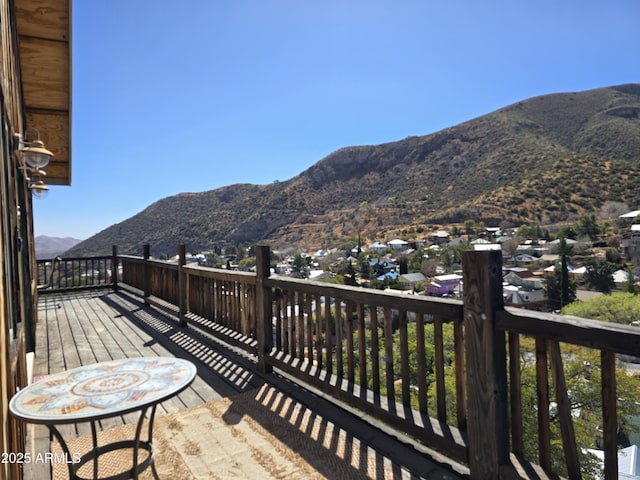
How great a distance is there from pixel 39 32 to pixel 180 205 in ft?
241

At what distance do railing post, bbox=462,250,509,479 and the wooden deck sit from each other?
295 mm

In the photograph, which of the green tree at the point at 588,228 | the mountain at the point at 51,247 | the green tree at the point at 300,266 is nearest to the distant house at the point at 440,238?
the green tree at the point at 588,228

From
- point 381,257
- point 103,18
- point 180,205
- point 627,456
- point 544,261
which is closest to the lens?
point 103,18

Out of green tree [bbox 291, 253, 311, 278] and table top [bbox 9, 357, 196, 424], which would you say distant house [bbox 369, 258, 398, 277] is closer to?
green tree [bbox 291, 253, 311, 278]

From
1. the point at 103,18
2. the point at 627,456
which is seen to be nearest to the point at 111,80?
the point at 103,18

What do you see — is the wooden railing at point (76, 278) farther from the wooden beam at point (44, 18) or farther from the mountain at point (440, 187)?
the mountain at point (440, 187)

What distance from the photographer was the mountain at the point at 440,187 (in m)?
46.6

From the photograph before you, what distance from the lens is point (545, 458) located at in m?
1.62

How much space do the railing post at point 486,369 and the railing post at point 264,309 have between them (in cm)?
209

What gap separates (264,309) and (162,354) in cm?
163

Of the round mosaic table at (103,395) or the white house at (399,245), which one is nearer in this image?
the round mosaic table at (103,395)

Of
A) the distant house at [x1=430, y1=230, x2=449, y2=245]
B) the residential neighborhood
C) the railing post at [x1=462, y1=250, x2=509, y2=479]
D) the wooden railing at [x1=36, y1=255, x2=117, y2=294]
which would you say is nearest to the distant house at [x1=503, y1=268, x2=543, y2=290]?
the residential neighborhood

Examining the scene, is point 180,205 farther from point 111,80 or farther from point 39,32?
point 39,32

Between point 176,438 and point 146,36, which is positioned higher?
point 146,36
